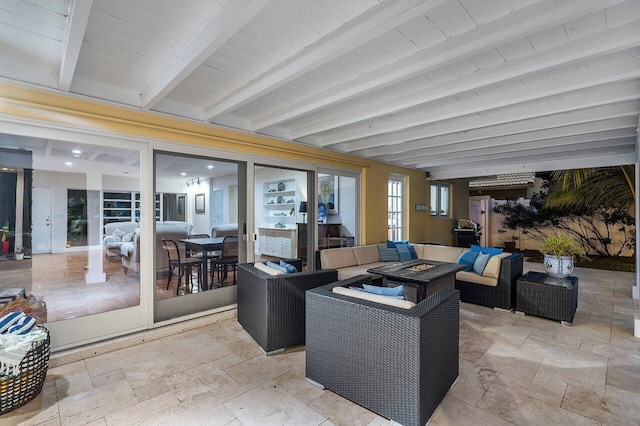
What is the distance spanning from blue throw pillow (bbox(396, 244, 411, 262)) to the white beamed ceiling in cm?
236

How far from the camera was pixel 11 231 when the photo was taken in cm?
280

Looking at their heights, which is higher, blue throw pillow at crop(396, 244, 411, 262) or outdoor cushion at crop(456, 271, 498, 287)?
blue throw pillow at crop(396, 244, 411, 262)

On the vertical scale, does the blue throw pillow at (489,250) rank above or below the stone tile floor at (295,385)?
above

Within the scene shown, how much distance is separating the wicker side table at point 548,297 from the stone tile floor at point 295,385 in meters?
0.25

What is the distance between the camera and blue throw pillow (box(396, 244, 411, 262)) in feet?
18.2

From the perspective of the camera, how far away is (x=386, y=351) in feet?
6.38

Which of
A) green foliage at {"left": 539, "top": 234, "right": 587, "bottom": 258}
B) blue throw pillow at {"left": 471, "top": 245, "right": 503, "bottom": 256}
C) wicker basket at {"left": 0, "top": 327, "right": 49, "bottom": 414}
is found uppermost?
green foliage at {"left": 539, "top": 234, "right": 587, "bottom": 258}

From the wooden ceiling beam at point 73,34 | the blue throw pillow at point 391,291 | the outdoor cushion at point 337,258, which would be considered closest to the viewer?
the wooden ceiling beam at point 73,34

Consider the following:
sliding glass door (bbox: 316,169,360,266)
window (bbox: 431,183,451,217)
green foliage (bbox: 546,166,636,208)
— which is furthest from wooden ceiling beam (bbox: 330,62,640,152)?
green foliage (bbox: 546,166,636,208)

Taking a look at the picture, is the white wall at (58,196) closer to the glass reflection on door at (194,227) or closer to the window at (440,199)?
the glass reflection on door at (194,227)

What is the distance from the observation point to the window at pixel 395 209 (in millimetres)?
6836

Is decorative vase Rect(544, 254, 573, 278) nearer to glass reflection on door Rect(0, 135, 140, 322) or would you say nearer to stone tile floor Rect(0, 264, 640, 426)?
stone tile floor Rect(0, 264, 640, 426)

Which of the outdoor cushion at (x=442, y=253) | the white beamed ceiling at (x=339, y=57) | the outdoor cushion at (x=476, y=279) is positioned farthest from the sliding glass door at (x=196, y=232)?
the outdoor cushion at (x=442, y=253)

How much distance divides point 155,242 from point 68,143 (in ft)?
4.17
